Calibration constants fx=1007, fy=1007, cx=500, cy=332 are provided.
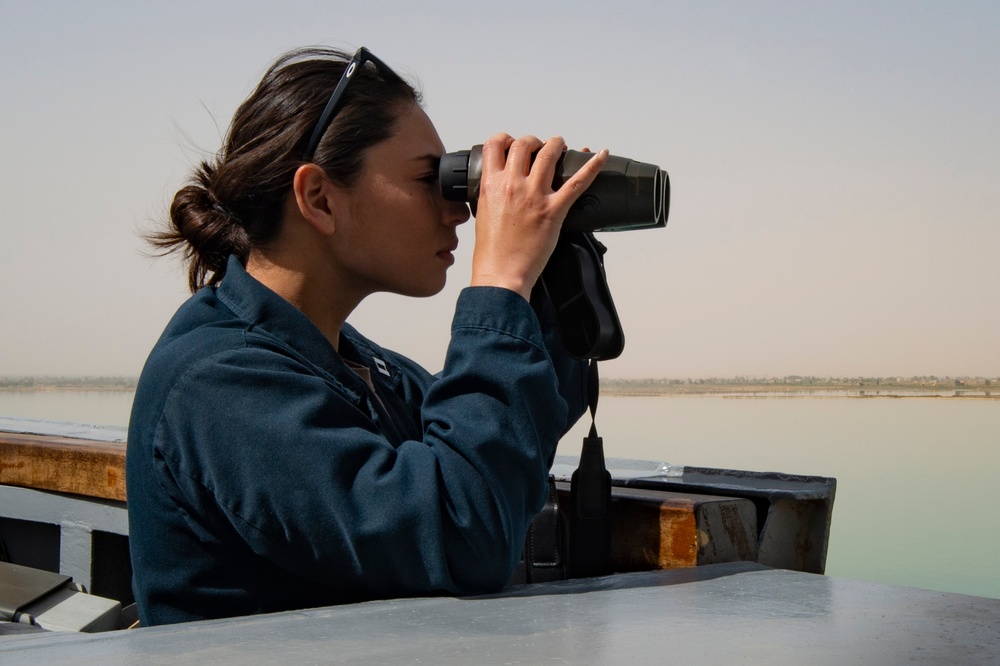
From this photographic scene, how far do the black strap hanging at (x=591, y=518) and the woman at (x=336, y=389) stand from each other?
0.07 meters

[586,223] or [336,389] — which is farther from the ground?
[586,223]

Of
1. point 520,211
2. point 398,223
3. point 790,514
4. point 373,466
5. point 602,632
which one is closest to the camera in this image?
point 602,632

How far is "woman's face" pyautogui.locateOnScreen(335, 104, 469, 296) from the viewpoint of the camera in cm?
120

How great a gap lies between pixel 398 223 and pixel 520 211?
0.18 meters

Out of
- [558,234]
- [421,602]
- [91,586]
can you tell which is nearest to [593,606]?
[421,602]

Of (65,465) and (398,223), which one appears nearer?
(398,223)

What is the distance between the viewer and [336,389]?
112cm

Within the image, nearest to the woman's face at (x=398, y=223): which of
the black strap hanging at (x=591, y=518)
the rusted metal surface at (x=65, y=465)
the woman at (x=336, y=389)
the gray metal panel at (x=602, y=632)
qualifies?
the woman at (x=336, y=389)

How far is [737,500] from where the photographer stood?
4.14 feet

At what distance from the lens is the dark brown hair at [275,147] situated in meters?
1.22

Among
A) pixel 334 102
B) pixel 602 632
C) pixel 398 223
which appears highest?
pixel 334 102

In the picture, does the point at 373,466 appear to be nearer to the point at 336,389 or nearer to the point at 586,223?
the point at 336,389

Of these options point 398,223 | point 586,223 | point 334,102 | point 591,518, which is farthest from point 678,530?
point 334,102

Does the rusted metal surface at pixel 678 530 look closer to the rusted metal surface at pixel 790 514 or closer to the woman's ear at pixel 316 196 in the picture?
the rusted metal surface at pixel 790 514
